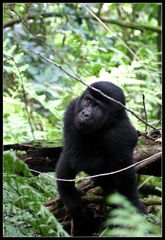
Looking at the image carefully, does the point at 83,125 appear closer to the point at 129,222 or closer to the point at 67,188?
the point at 67,188

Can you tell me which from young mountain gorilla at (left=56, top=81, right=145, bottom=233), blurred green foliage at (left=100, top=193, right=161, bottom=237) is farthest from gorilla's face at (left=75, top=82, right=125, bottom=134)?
blurred green foliage at (left=100, top=193, right=161, bottom=237)

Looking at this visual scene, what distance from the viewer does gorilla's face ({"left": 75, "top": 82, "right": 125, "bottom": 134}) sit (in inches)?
147

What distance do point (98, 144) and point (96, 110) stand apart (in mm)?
302

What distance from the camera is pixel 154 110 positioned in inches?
284

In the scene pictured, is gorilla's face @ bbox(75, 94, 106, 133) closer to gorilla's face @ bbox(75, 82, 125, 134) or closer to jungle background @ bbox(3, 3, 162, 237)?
gorilla's face @ bbox(75, 82, 125, 134)

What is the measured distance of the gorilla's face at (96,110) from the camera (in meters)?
3.72

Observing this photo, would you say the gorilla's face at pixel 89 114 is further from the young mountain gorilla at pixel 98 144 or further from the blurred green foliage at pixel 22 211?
the blurred green foliage at pixel 22 211

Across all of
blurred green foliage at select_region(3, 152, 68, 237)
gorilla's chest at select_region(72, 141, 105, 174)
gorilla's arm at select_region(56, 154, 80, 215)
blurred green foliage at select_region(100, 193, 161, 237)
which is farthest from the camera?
gorilla's chest at select_region(72, 141, 105, 174)

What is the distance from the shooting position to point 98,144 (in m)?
3.89

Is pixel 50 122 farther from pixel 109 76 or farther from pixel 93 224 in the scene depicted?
pixel 93 224

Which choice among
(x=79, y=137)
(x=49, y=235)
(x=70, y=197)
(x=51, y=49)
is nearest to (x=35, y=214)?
(x=49, y=235)

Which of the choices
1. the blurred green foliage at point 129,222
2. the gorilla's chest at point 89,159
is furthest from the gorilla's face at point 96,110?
the blurred green foliage at point 129,222

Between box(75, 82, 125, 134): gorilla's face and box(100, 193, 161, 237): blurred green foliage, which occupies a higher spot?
box(75, 82, 125, 134): gorilla's face

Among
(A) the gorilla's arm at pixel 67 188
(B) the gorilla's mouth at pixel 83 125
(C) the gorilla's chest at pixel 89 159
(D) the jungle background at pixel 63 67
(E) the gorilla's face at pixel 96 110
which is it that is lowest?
(A) the gorilla's arm at pixel 67 188
